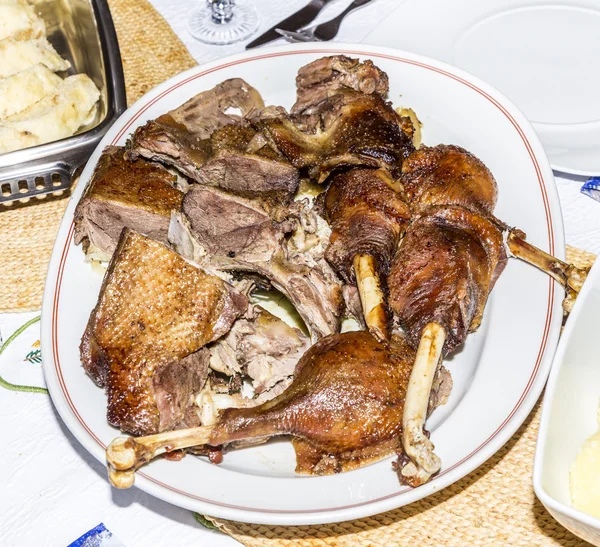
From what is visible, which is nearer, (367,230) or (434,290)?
(434,290)

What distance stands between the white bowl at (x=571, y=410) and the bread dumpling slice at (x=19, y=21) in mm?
2511

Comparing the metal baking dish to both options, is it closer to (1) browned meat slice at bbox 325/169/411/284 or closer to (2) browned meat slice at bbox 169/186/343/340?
(2) browned meat slice at bbox 169/186/343/340

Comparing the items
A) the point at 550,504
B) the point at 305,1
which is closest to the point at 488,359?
the point at 550,504

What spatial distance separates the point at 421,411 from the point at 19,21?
2.40 metres

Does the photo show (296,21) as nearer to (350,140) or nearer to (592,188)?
(350,140)

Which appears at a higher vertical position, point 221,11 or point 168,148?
point 221,11

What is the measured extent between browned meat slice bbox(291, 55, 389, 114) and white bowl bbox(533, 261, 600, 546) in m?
1.11

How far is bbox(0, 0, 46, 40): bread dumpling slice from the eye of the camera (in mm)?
3133

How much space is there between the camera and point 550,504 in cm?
161

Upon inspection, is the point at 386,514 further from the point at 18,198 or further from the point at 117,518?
the point at 18,198

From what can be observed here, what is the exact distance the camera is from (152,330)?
6.84ft

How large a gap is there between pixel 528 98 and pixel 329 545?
1945 millimetres

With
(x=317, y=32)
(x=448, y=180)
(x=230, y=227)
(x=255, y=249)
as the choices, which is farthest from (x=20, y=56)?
(x=448, y=180)

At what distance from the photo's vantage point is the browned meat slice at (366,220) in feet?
7.23
